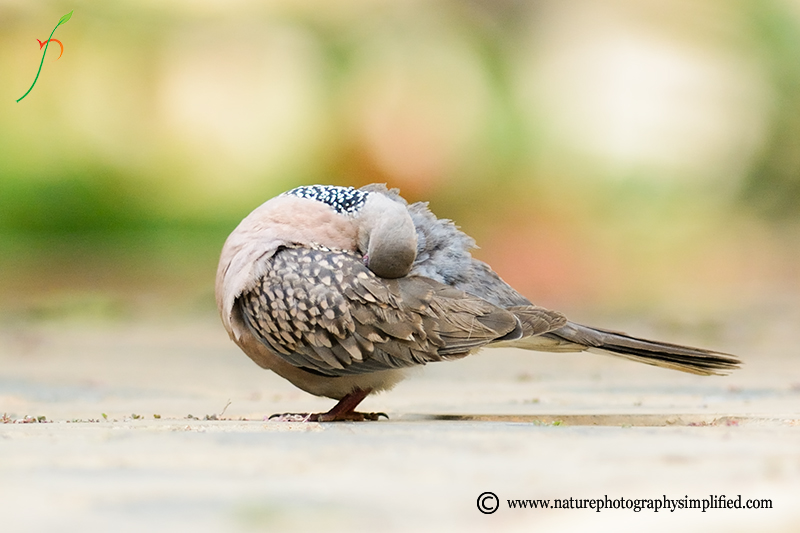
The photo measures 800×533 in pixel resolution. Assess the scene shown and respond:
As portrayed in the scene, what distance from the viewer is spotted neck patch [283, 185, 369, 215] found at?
4426 millimetres

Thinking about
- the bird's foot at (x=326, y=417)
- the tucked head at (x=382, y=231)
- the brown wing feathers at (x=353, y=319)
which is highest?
the tucked head at (x=382, y=231)

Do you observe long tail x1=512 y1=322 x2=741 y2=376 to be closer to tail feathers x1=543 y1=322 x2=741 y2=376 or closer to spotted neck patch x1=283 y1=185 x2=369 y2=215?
tail feathers x1=543 y1=322 x2=741 y2=376

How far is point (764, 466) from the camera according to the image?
259cm

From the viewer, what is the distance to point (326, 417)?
4227mm

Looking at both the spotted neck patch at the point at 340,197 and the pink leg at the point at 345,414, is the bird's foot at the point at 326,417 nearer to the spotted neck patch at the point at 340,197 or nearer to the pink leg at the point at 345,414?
the pink leg at the point at 345,414

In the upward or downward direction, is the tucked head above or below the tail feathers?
above

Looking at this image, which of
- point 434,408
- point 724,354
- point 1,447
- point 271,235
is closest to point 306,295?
point 271,235

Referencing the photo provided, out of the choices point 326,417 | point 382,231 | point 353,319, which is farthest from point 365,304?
point 326,417

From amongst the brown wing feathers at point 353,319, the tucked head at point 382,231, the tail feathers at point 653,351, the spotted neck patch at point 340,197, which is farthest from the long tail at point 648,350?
the spotted neck patch at point 340,197

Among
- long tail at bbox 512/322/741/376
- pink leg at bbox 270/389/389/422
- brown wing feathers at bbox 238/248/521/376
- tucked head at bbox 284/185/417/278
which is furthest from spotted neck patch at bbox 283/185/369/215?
long tail at bbox 512/322/741/376

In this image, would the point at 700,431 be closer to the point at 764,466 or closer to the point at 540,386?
the point at 764,466

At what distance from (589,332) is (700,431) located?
1113mm

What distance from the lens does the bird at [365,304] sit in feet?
13.3

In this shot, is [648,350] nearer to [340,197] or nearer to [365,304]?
[365,304]
